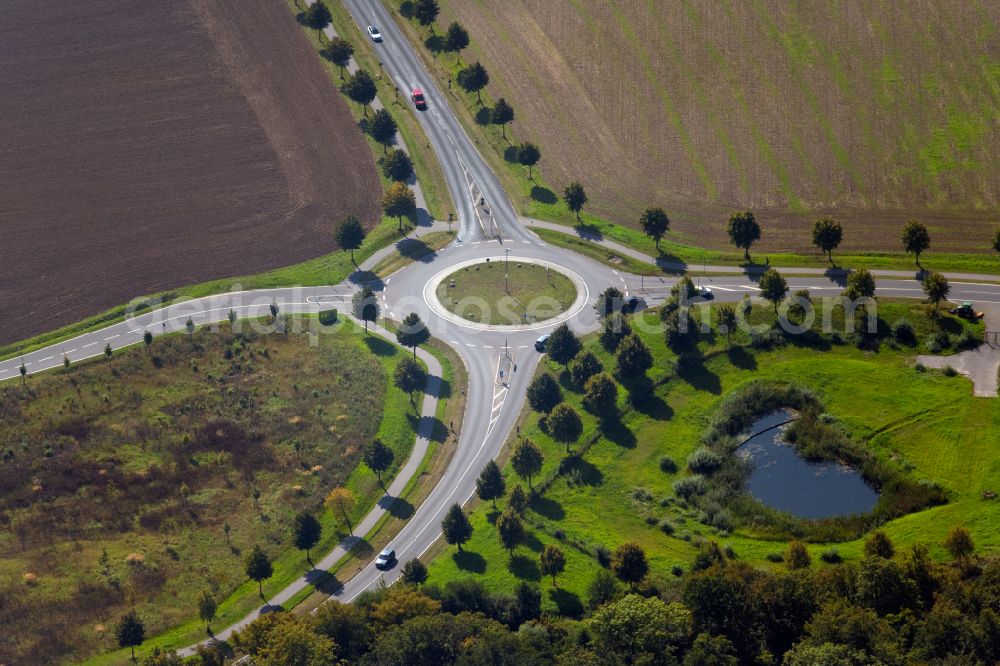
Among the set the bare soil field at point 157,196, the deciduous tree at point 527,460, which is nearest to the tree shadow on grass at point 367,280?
the bare soil field at point 157,196

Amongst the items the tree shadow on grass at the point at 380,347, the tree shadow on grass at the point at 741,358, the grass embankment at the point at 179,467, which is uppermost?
the tree shadow on grass at the point at 741,358

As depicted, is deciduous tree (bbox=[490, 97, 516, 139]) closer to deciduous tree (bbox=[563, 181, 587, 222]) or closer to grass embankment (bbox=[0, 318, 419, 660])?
deciduous tree (bbox=[563, 181, 587, 222])

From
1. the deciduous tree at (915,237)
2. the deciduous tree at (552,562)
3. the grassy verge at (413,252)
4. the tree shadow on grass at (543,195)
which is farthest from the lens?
the tree shadow on grass at (543,195)

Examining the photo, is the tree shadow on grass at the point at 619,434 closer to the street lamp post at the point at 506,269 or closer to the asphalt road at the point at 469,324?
the asphalt road at the point at 469,324

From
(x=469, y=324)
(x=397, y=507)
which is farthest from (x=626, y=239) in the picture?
(x=397, y=507)

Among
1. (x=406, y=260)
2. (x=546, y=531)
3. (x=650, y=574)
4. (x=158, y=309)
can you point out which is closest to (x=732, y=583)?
(x=650, y=574)

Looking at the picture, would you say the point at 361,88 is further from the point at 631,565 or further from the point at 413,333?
the point at 631,565

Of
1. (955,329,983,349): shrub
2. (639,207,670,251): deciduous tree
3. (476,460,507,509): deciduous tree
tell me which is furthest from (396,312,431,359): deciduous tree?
(955,329,983,349): shrub
